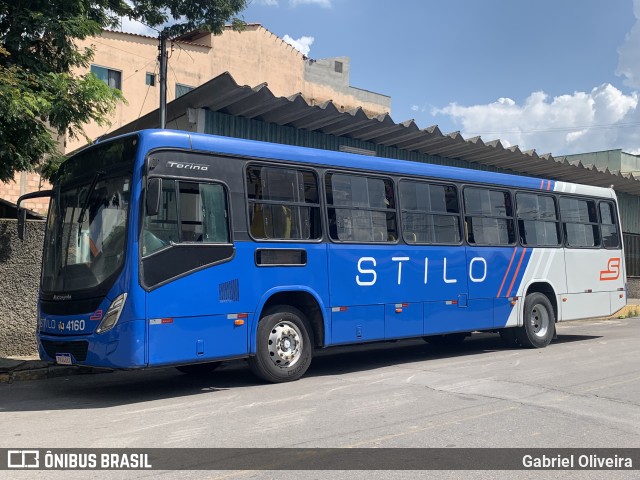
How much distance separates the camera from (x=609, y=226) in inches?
597

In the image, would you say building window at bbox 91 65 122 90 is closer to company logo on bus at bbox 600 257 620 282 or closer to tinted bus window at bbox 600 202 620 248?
tinted bus window at bbox 600 202 620 248

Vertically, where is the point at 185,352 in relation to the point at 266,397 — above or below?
above

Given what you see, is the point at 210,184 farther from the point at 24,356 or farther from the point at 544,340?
the point at 544,340

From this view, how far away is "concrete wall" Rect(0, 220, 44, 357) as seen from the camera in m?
11.1

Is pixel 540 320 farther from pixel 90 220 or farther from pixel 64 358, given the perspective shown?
pixel 64 358

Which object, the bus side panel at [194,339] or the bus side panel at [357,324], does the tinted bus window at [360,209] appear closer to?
the bus side panel at [357,324]

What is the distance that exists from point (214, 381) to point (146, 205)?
3223mm

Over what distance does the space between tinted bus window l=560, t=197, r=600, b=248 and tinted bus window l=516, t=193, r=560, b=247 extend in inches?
13.6

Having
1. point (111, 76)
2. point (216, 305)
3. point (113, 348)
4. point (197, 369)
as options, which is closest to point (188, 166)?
point (216, 305)

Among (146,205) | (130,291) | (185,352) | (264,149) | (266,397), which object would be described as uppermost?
(264,149)

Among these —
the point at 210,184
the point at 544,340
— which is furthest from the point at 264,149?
the point at 544,340

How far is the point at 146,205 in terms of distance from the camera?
24.9 ft

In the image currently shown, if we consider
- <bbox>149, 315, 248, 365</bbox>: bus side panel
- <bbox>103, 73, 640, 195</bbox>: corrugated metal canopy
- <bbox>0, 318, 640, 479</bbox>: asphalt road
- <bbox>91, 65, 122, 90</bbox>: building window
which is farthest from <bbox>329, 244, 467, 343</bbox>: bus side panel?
<bbox>91, 65, 122, 90</bbox>: building window

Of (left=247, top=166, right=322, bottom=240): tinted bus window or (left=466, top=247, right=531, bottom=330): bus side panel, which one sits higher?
(left=247, top=166, right=322, bottom=240): tinted bus window
